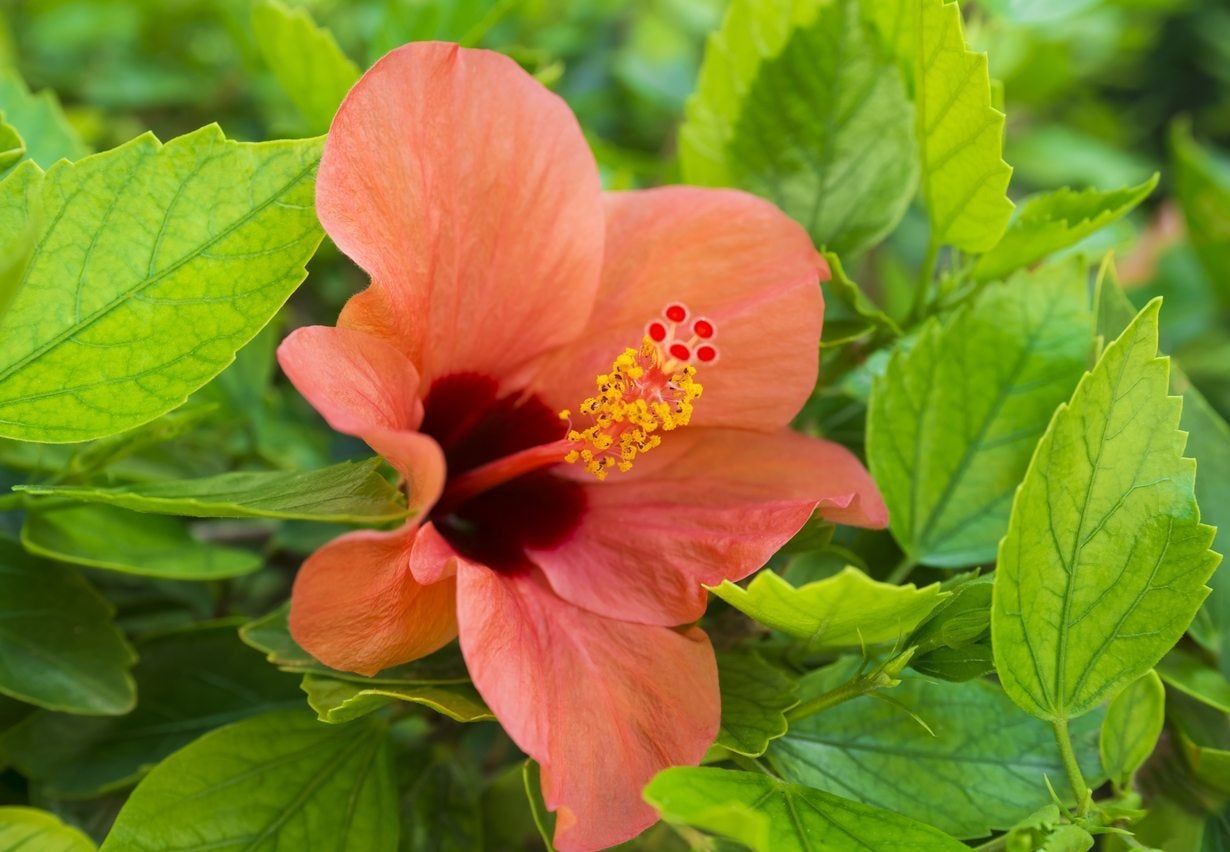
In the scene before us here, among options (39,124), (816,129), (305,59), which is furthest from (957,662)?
(39,124)

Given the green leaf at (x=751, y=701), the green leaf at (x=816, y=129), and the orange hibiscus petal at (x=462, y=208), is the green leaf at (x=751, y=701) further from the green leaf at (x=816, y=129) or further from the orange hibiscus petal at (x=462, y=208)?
the green leaf at (x=816, y=129)

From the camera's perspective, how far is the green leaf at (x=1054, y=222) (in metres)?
0.88

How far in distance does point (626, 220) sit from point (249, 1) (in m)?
1.02

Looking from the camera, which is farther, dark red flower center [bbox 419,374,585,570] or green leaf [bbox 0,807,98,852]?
dark red flower center [bbox 419,374,585,570]

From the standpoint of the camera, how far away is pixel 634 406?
0.80m

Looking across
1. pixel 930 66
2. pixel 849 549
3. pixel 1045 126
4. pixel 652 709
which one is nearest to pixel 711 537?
pixel 652 709

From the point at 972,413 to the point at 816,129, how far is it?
28 cm

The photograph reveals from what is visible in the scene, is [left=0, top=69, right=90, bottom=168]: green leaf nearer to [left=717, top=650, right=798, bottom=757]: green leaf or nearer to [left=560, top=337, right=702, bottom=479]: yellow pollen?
[left=560, top=337, right=702, bottom=479]: yellow pollen

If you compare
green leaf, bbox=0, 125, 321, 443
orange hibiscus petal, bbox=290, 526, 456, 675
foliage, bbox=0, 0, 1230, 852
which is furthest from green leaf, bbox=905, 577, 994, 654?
green leaf, bbox=0, 125, 321, 443

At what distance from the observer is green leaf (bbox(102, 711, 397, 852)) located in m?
0.76

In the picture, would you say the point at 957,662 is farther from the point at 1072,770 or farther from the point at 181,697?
the point at 181,697

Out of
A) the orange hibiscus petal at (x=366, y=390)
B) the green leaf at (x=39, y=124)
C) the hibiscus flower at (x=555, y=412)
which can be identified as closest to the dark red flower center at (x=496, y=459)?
the hibiscus flower at (x=555, y=412)

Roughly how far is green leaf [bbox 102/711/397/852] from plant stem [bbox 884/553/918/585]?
420 mm

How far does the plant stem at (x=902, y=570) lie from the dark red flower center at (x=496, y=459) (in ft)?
0.85
